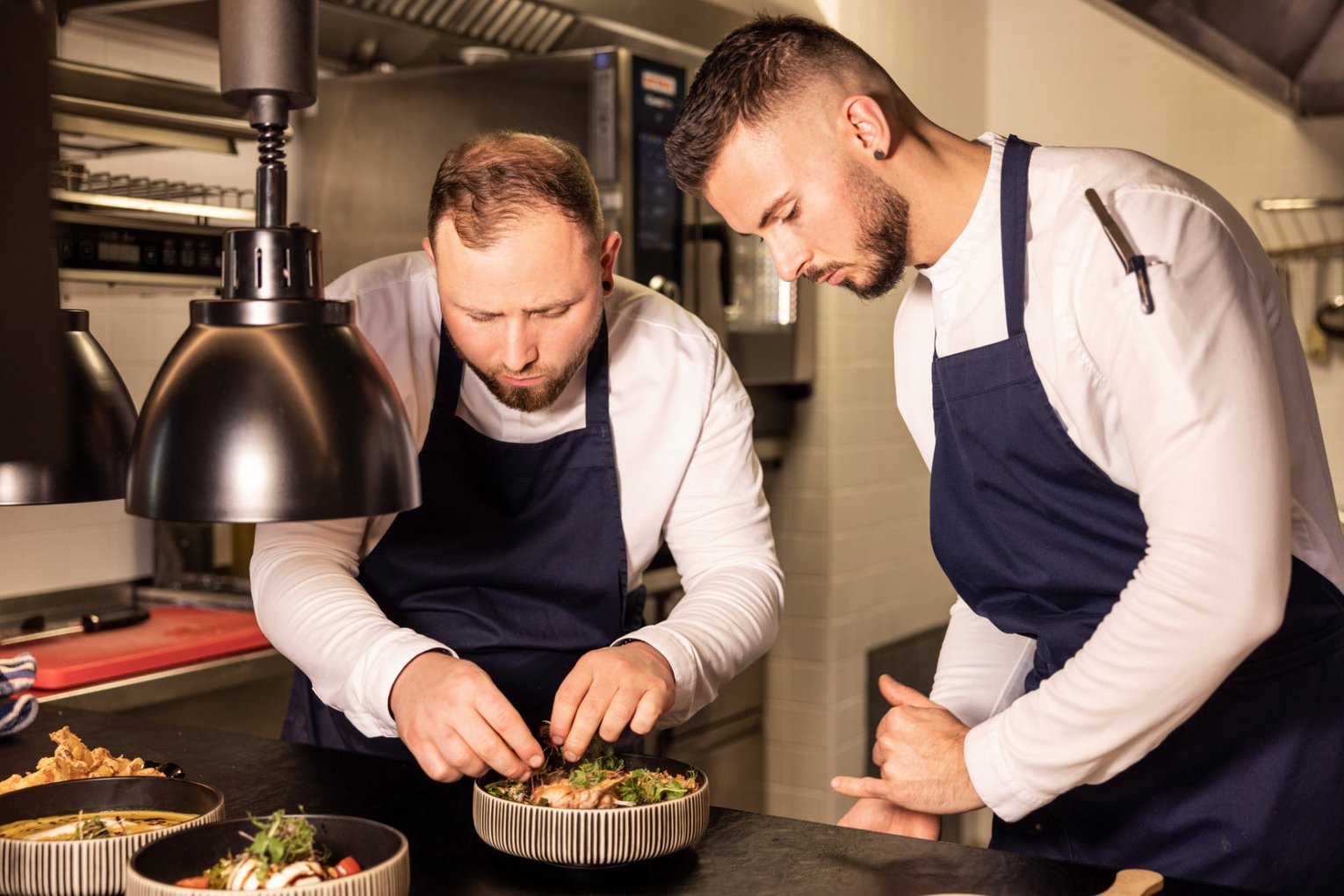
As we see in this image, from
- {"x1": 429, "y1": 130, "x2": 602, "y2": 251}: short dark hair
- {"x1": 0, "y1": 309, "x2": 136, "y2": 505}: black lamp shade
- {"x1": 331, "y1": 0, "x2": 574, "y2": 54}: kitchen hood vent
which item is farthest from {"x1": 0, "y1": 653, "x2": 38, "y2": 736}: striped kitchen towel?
{"x1": 331, "y1": 0, "x2": 574, "y2": 54}: kitchen hood vent

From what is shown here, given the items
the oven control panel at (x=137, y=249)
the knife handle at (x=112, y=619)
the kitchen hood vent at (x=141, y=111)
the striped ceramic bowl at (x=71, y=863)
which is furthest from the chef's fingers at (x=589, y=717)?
the knife handle at (x=112, y=619)

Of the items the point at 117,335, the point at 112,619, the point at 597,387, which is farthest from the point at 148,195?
the point at 597,387

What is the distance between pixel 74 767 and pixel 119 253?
1.29 m

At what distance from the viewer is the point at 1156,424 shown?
1246 millimetres

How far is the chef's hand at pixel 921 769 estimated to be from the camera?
1.40 meters

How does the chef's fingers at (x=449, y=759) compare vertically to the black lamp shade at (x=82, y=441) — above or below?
below

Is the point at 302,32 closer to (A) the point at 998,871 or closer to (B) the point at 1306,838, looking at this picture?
(A) the point at 998,871

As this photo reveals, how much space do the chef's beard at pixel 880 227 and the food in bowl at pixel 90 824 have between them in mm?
873

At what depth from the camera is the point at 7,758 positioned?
5.19 ft

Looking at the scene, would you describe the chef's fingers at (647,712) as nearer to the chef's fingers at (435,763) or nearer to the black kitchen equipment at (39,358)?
the chef's fingers at (435,763)

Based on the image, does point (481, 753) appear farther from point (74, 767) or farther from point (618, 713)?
point (74, 767)

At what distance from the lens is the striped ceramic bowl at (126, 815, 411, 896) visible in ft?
3.29

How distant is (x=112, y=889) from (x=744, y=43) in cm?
104

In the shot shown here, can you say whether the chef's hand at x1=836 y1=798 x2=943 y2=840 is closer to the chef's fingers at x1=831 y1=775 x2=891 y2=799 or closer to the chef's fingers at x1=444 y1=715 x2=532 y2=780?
the chef's fingers at x1=831 y1=775 x2=891 y2=799
